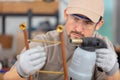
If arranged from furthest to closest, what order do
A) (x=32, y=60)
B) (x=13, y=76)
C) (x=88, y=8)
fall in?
(x=88, y=8), (x=13, y=76), (x=32, y=60)

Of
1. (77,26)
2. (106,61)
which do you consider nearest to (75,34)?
(77,26)

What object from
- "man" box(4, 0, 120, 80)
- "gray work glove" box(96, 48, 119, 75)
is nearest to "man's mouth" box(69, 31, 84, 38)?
"man" box(4, 0, 120, 80)

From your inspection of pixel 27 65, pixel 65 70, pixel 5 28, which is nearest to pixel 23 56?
pixel 27 65

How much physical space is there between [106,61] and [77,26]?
0.24m

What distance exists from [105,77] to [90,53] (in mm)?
256

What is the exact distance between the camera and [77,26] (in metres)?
1.36

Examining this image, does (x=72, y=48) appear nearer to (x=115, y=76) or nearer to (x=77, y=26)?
(x=77, y=26)

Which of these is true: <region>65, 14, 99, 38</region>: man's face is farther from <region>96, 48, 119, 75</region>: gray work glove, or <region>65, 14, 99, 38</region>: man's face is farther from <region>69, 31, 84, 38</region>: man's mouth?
<region>96, 48, 119, 75</region>: gray work glove

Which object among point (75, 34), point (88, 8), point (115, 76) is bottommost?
point (115, 76)

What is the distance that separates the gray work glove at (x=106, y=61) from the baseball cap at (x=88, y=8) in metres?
0.22

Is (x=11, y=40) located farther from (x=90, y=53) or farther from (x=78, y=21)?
(x=90, y=53)

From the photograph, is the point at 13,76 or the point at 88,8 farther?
the point at 88,8

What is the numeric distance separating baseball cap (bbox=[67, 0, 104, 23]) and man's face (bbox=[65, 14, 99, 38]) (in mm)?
27

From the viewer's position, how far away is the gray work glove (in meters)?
1.15
